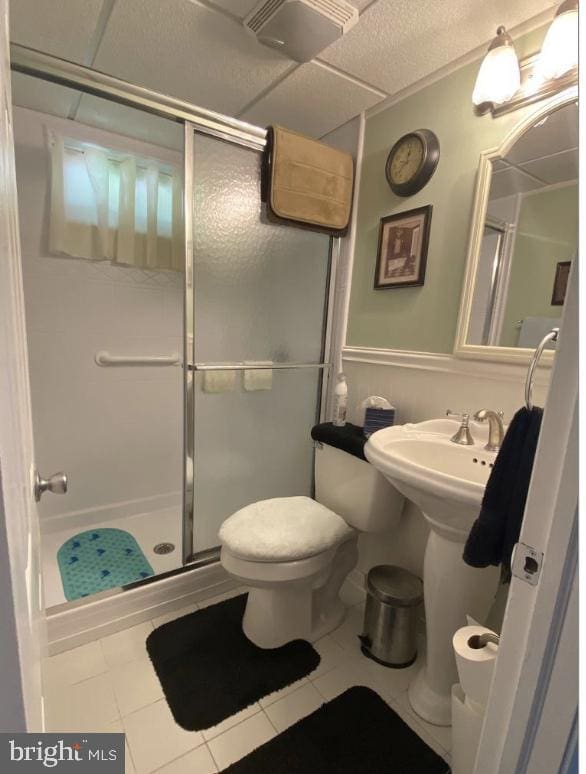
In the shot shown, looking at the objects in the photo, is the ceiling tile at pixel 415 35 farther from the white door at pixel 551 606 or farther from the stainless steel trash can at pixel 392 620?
the stainless steel trash can at pixel 392 620

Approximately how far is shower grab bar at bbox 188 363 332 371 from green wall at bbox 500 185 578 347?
887 mm

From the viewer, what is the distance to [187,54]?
132 centimetres

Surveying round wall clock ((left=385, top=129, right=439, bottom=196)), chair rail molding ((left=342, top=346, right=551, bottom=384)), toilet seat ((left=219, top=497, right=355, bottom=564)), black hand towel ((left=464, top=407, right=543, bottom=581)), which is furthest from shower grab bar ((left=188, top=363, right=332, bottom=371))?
black hand towel ((left=464, top=407, right=543, bottom=581))

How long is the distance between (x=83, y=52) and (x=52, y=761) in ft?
6.46

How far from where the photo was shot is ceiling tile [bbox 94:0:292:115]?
116 cm

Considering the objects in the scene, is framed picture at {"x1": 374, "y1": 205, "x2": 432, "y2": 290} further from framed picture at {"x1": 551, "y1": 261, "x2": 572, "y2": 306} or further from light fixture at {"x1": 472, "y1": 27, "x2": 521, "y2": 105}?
framed picture at {"x1": 551, "y1": 261, "x2": 572, "y2": 306}

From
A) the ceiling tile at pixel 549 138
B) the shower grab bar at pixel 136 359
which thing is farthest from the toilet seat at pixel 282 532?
the ceiling tile at pixel 549 138

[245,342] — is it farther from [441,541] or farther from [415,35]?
[415,35]

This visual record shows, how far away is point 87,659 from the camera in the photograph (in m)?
1.35

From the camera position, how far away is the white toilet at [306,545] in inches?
50.2

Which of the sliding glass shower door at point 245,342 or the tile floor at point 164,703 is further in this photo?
the sliding glass shower door at point 245,342

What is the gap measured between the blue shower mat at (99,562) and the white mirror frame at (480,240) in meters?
1.70

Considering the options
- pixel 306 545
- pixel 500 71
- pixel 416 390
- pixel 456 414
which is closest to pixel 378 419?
pixel 416 390

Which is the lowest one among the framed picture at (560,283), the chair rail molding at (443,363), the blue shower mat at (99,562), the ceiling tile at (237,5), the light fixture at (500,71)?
the blue shower mat at (99,562)
